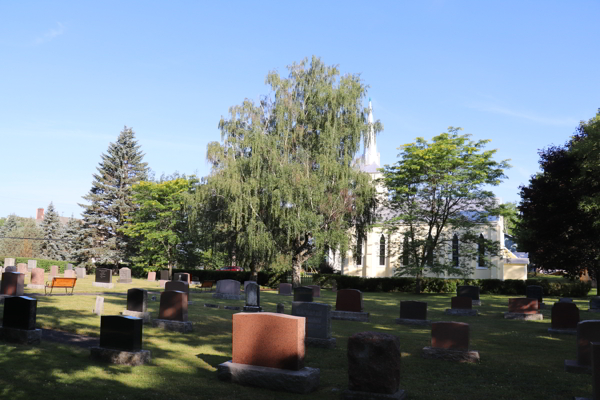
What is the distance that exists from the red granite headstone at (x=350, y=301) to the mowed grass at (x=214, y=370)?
3266 mm

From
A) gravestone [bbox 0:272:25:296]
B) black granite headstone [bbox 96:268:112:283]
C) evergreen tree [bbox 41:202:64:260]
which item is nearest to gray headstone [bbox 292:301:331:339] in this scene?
gravestone [bbox 0:272:25:296]

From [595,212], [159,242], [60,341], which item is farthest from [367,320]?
[159,242]

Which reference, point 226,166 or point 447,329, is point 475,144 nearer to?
point 226,166

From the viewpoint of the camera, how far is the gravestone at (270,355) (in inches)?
330

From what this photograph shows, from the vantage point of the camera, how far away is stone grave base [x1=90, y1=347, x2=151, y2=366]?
9664 millimetres

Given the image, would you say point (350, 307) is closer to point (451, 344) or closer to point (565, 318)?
point (565, 318)

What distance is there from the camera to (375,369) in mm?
7859

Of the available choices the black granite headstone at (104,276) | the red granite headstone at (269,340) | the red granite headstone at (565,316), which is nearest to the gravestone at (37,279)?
the black granite headstone at (104,276)

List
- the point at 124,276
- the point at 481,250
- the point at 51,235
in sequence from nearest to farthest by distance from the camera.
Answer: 1. the point at 124,276
2. the point at 481,250
3. the point at 51,235

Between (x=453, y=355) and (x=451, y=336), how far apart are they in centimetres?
44

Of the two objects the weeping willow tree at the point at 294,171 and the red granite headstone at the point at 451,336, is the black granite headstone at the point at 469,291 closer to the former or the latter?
the weeping willow tree at the point at 294,171

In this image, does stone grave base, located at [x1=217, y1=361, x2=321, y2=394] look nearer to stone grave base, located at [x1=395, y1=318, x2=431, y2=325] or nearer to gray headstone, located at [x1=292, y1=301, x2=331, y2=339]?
gray headstone, located at [x1=292, y1=301, x2=331, y2=339]

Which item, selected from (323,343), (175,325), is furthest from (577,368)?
(175,325)

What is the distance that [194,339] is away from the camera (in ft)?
43.7
